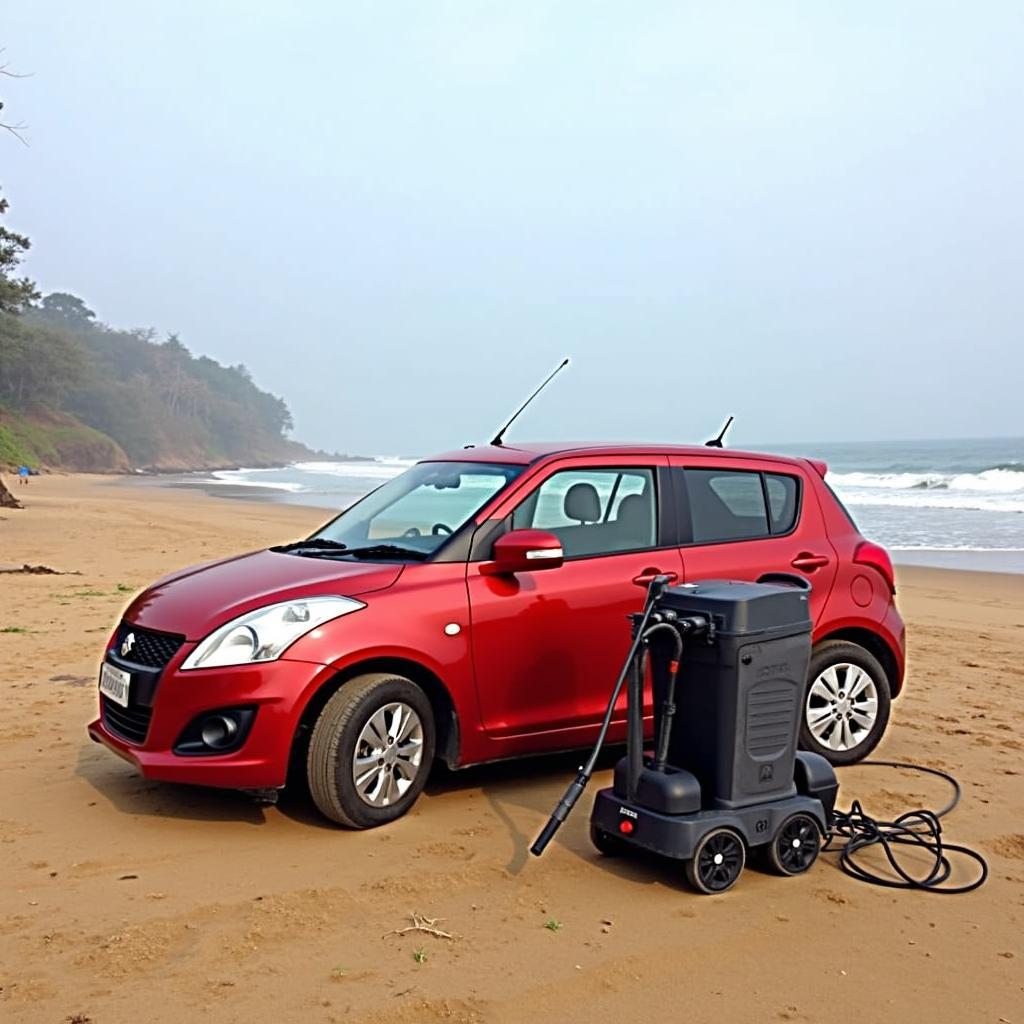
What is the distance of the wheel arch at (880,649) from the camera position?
245 inches

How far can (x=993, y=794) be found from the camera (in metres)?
5.62

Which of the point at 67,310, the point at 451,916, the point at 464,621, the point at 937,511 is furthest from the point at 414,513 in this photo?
the point at 67,310

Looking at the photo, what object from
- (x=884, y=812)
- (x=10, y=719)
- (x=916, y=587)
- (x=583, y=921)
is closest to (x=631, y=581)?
(x=884, y=812)

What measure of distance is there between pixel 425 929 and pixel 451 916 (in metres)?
0.15

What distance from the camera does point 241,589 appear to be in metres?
5.06

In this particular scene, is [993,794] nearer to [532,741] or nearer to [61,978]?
[532,741]

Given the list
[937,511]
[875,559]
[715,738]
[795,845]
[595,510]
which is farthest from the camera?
[937,511]

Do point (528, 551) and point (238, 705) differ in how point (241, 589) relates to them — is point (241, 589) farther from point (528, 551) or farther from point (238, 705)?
point (528, 551)

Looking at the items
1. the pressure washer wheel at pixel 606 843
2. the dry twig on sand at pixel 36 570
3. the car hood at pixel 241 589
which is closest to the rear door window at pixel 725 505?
the car hood at pixel 241 589

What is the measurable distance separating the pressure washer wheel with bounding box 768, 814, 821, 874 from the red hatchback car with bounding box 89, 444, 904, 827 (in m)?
1.26

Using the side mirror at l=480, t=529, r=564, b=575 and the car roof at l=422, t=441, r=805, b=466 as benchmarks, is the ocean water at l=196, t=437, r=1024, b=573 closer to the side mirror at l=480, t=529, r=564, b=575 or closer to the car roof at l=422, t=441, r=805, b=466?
the car roof at l=422, t=441, r=805, b=466

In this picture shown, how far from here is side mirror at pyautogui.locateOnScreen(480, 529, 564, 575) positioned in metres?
5.04

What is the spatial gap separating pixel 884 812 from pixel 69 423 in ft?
276

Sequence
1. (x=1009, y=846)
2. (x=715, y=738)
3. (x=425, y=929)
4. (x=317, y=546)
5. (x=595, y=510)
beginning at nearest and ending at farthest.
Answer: (x=425, y=929) < (x=715, y=738) < (x=1009, y=846) < (x=595, y=510) < (x=317, y=546)
